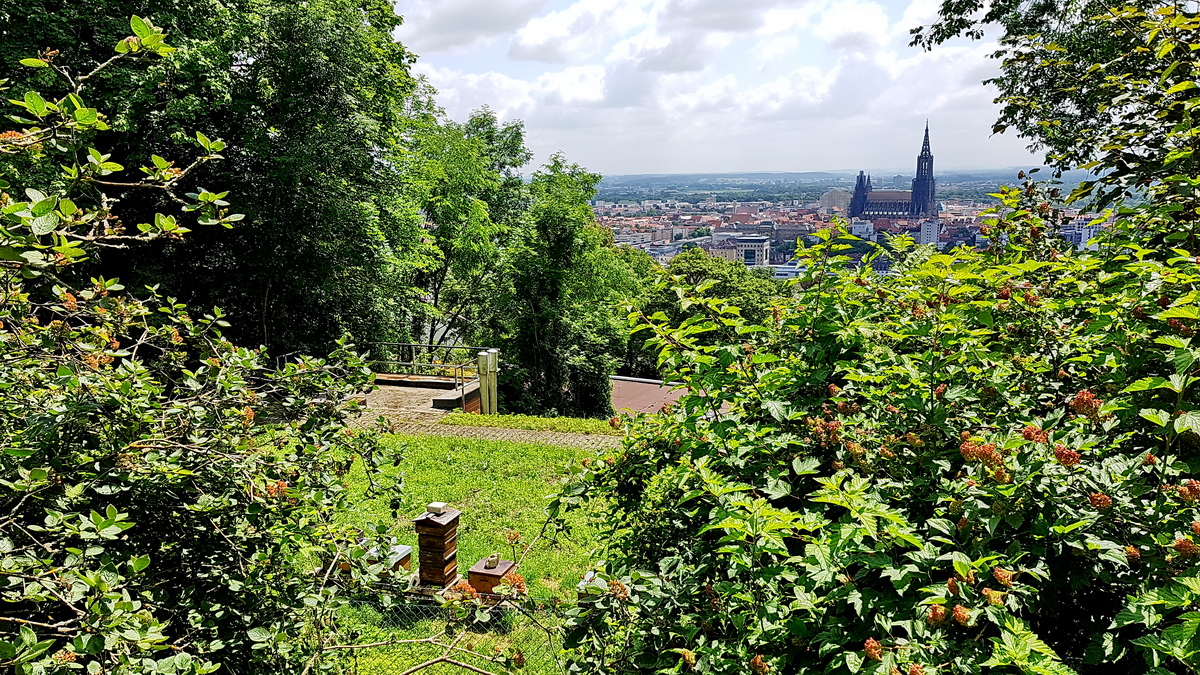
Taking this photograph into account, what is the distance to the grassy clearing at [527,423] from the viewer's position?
1084 cm

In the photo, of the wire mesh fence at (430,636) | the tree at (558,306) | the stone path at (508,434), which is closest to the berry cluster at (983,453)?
the wire mesh fence at (430,636)

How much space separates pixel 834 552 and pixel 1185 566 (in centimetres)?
66

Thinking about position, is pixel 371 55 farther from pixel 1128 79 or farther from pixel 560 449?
pixel 1128 79

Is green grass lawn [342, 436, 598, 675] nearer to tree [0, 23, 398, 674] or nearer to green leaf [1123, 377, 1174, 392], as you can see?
tree [0, 23, 398, 674]

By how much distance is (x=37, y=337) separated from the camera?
237 centimetres

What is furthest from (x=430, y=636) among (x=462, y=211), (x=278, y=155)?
(x=462, y=211)

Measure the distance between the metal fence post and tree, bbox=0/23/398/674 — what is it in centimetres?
951

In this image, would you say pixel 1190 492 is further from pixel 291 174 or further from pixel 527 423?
pixel 291 174

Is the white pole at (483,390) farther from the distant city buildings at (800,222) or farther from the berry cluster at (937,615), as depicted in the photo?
the berry cluster at (937,615)

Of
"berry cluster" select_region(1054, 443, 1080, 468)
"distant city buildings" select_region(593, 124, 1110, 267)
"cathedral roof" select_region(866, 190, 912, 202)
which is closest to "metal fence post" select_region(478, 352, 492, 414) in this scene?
"distant city buildings" select_region(593, 124, 1110, 267)

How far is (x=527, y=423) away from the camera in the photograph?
11133 millimetres

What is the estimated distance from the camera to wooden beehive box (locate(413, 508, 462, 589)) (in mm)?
5496

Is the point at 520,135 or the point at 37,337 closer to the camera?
the point at 37,337

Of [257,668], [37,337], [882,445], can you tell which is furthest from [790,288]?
[37,337]
